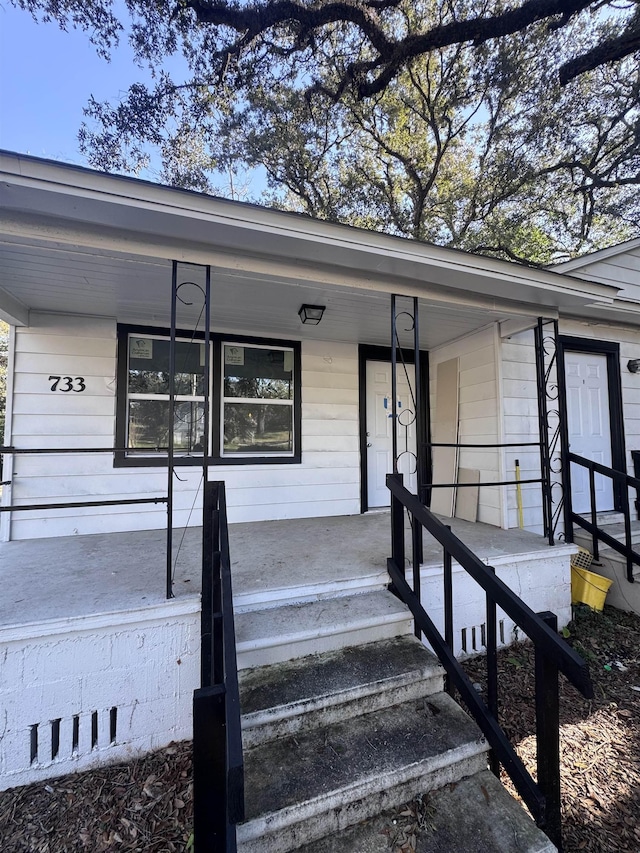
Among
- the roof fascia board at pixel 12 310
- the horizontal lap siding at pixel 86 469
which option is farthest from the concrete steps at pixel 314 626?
the roof fascia board at pixel 12 310

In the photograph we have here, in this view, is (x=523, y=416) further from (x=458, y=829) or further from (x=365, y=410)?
(x=458, y=829)

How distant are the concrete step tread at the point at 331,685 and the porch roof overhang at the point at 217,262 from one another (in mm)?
2315

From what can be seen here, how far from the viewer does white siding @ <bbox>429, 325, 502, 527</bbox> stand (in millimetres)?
3982

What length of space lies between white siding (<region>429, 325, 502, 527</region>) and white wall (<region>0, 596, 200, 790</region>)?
3.19 meters

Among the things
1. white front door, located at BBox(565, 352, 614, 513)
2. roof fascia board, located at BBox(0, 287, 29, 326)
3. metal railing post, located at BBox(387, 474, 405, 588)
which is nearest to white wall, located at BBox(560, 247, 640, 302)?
white front door, located at BBox(565, 352, 614, 513)

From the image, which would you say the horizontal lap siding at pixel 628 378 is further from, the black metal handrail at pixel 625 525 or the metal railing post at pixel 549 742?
the metal railing post at pixel 549 742

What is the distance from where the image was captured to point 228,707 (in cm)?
111

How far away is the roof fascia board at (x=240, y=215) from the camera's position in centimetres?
181

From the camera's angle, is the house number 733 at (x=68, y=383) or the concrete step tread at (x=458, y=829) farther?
the house number 733 at (x=68, y=383)

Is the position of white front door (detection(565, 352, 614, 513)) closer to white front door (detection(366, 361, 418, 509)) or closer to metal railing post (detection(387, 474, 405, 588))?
white front door (detection(366, 361, 418, 509))

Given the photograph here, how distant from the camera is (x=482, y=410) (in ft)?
13.7

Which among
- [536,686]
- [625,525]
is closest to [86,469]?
[536,686]

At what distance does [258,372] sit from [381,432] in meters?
1.72

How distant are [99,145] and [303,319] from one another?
7.57 m
